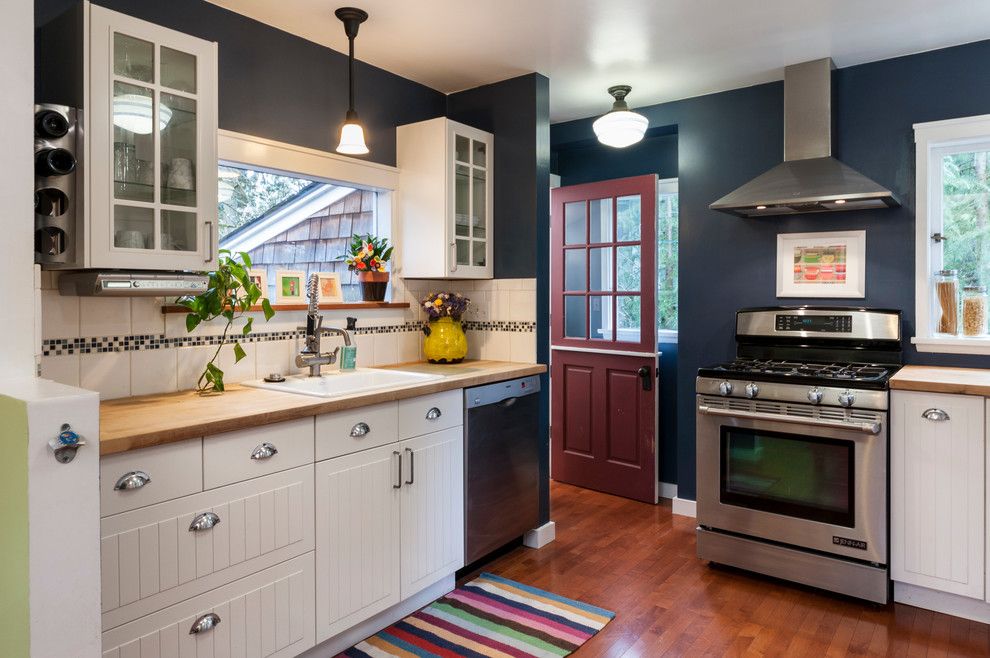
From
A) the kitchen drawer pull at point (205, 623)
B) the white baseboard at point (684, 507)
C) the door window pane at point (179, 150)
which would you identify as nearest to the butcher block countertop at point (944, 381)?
the white baseboard at point (684, 507)

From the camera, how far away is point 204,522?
1875 millimetres

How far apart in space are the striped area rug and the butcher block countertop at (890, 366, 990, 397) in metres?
1.54

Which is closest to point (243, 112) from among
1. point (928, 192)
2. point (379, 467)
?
point (379, 467)

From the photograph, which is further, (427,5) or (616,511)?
(616,511)

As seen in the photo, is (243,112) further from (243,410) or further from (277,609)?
(277,609)

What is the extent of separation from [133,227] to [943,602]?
3409 mm

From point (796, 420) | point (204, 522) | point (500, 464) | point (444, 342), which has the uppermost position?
point (444, 342)

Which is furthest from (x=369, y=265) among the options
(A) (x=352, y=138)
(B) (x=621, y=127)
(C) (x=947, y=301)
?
(C) (x=947, y=301)

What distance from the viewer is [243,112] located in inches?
106

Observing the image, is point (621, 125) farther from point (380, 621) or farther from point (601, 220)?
point (380, 621)

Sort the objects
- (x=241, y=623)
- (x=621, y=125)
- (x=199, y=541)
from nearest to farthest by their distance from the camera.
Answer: (x=199, y=541) → (x=241, y=623) → (x=621, y=125)

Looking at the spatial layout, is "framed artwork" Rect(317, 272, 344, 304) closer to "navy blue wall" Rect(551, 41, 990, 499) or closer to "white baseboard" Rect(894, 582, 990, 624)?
"navy blue wall" Rect(551, 41, 990, 499)

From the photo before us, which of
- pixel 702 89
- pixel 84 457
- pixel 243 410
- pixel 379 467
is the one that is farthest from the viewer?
pixel 702 89

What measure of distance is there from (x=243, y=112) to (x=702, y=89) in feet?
8.10
